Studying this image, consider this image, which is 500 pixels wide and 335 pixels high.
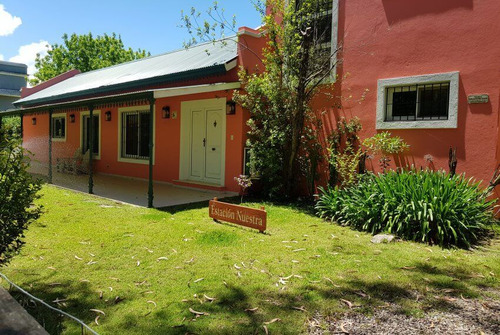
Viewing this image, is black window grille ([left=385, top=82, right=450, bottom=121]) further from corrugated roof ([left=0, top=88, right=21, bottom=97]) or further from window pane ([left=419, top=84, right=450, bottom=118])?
corrugated roof ([left=0, top=88, right=21, bottom=97])

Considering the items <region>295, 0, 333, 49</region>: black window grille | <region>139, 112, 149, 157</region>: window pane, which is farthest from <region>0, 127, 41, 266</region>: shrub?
<region>139, 112, 149, 157</region>: window pane

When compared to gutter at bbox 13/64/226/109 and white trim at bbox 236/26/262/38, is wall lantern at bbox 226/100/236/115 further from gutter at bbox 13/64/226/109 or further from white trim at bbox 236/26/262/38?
white trim at bbox 236/26/262/38

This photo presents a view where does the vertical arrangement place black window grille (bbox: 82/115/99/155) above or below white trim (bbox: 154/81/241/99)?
below

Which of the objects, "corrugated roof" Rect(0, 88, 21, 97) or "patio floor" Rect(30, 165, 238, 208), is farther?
"corrugated roof" Rect(0, 88, 21, 97)

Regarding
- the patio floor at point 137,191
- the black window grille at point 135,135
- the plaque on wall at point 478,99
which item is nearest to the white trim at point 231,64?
the patio floor at point 137,191

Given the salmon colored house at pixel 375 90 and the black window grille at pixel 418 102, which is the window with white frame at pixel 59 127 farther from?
the black window grille at pixel 418 102

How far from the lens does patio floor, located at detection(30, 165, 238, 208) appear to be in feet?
27.9

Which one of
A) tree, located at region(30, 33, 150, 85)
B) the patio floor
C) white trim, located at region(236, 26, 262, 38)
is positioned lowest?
the patio floor

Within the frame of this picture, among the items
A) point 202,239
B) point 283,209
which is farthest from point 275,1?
point 202,239

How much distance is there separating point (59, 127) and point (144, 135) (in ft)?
23.1

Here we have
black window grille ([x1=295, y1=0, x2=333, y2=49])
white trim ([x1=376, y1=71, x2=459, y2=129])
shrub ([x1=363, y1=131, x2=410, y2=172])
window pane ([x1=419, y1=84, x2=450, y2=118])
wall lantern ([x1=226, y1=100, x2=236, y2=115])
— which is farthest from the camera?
wall lantern ([x1=226, y1=100, x2=236, y2=115])

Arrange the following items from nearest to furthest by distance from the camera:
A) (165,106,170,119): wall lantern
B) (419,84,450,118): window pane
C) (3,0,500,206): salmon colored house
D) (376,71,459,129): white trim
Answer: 1. (3,0,500,206): salmon colored house
2. (376,71,459,129): white trim
3. (419,84,450,118): window pane
4. (165,106,170,119): wall lantern

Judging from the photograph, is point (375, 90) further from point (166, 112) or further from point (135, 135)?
point (135, 135)

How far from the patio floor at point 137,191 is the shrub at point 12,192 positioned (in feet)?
14.2
